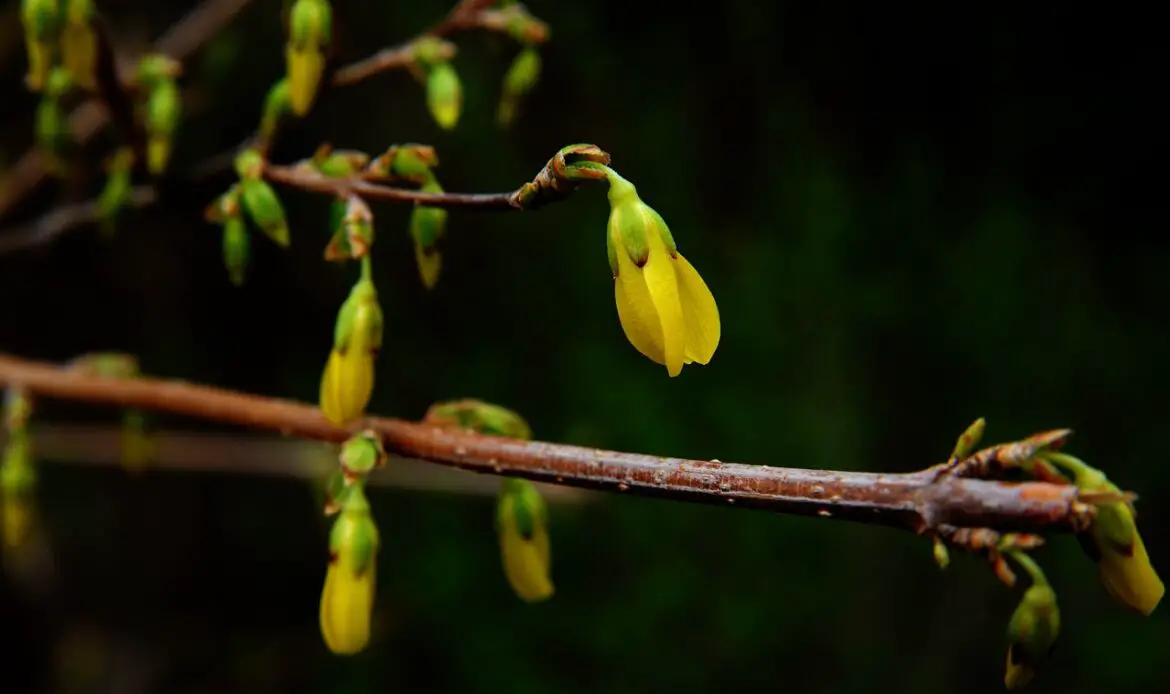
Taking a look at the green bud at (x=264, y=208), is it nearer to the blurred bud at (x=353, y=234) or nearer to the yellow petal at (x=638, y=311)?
the blurred bud at (x=353, y=234)

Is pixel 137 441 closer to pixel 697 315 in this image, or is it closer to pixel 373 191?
pixel 373 191

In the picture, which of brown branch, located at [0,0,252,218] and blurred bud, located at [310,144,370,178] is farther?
brown branch, located at [0,0,252,218]

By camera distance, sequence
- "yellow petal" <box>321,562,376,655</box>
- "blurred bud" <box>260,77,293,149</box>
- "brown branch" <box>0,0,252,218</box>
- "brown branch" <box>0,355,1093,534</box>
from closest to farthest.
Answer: "brown branch" <box>0,355,1093,534</box> < "yellow petal" <box>321,562,376,655</box> < "blurred bud" <box>260,77,293,149</box> < "brown branch" <box>0,0,252,218</box>

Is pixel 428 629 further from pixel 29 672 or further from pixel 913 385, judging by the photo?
pixel 913 385

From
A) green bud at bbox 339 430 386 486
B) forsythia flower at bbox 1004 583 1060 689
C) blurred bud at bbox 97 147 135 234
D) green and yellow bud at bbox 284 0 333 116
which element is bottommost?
forsythia flower at bbox 1004 583 1060 689

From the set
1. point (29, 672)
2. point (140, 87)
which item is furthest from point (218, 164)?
point (29, 672)

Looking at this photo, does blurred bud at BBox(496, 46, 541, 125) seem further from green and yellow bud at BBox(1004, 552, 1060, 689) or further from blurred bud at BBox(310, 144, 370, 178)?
green and yellow bud at BBox(1004, 552, 1060, 689)

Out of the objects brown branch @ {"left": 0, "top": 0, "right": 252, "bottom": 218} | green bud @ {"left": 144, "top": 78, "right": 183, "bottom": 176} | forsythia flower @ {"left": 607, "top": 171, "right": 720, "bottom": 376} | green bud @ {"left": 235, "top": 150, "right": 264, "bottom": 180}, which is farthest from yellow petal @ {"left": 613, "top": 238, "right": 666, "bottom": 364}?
brown branch @ {"left": 0, "top": 0, "right": 252, "bottom": 218}
